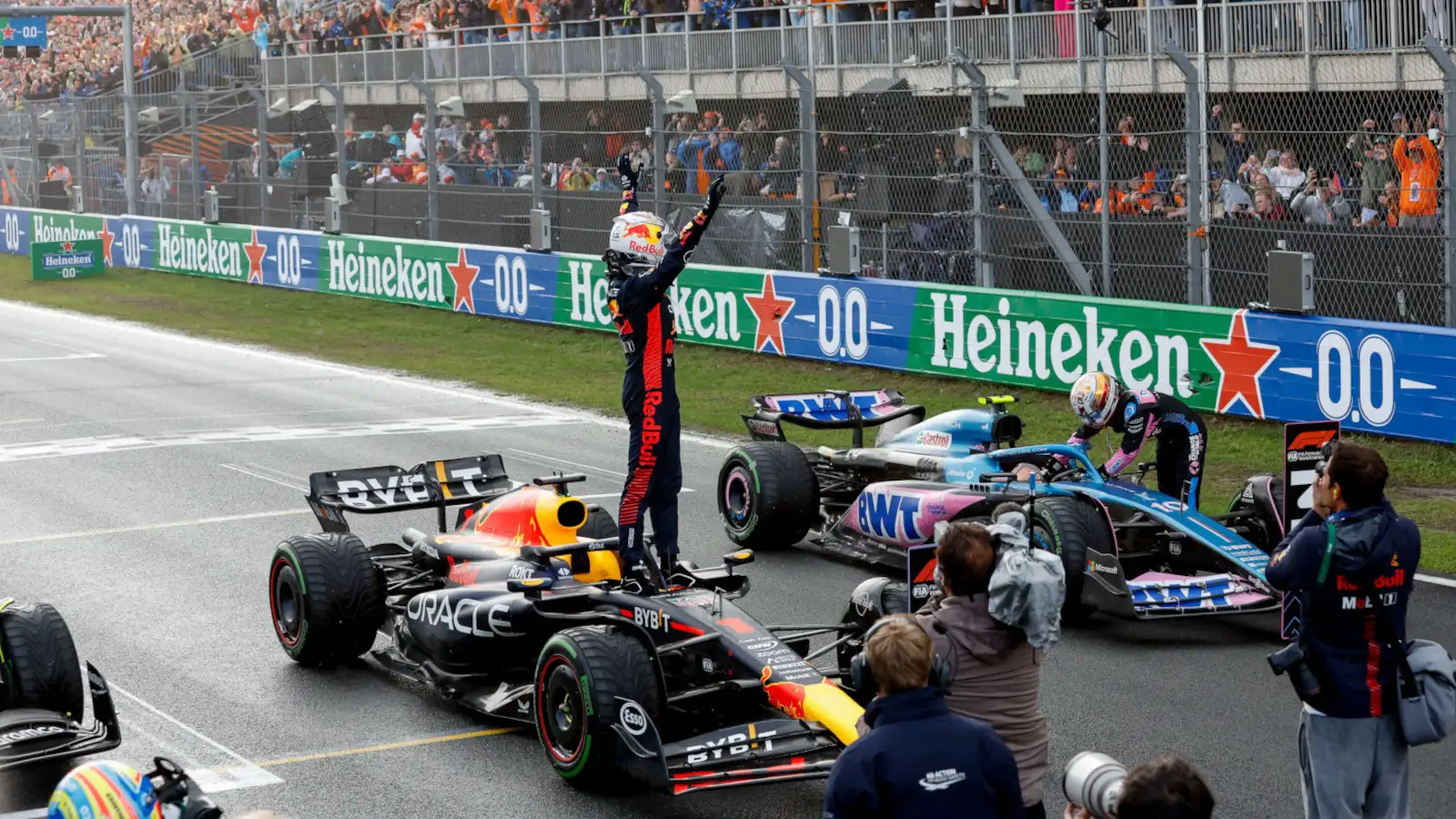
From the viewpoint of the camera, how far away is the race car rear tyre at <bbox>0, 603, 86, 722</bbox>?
25.2ft

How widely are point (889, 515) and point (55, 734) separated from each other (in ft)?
17.0

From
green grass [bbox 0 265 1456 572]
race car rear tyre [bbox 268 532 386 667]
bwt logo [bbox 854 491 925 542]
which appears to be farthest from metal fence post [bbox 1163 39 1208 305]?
race car rear tyre [bbox 268 532 386 667]

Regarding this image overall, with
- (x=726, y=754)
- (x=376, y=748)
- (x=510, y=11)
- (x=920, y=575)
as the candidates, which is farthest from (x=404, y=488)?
(x=510, y=11)

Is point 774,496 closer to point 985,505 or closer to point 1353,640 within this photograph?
point 985,505

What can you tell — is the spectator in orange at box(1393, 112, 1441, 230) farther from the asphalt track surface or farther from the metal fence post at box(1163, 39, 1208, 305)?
the asphalt track surface

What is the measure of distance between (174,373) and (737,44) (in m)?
8.60

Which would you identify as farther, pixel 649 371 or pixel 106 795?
pixel 649 371

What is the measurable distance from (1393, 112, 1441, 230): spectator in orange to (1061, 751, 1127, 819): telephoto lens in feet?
36.0

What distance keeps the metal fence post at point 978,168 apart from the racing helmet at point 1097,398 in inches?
275

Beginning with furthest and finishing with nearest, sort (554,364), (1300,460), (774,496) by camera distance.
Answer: (554,364) → (774,496) → (1300,460)

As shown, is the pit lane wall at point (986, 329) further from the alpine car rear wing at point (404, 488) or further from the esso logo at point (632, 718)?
the esso logo at point (632, 718)

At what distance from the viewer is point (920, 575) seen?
716cm

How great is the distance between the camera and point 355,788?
24.5 ft

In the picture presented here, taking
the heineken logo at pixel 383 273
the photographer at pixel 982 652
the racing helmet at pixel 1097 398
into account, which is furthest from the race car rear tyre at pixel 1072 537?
the heineken logo at pixel 383 273
